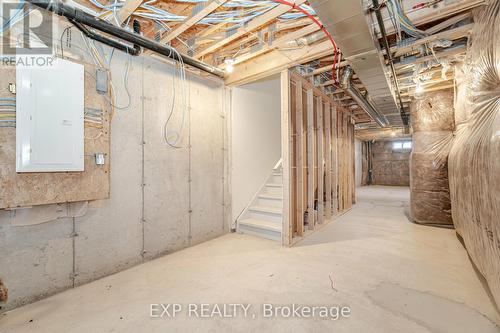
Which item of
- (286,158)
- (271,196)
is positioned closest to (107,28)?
(286,158)

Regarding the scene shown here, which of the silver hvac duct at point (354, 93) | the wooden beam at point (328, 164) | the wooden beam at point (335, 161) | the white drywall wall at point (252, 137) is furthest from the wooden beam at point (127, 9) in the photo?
the wooden beam at point (335, 161)

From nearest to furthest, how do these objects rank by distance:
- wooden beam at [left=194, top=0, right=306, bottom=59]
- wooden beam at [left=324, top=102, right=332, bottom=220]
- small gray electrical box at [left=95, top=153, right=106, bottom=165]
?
Answer: 1. wooden beam at [left=194, top=0, right=306, bottom=59]
2. small gray electrical box at [left=95, top=153, right=106, bottom=165]
3. wooden beam at [left=324, top=102, right=332, bottom=220]

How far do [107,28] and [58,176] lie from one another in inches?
51.7

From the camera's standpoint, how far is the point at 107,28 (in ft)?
6.28

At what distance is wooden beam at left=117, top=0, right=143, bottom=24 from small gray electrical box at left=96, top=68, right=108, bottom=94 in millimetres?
503

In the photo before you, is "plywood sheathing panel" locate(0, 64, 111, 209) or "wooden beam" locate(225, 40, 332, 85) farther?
"wooden beam" locate(225, 40, 332, 85)

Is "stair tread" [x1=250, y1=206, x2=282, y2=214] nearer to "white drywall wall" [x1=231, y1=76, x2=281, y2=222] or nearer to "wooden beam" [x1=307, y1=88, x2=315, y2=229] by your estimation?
"white drywall wall" [x1=231, y1=76, x2=281, y2=222]

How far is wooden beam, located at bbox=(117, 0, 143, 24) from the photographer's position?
1.85m

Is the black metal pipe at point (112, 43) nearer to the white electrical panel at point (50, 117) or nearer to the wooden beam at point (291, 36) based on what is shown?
the white electrical panel at point (50, 117)

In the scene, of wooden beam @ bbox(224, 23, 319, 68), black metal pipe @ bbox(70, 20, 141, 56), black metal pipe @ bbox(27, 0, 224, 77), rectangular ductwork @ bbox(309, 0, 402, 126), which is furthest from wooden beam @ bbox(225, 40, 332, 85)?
black metal pipe @ bbox(70, 20, 141, 56)

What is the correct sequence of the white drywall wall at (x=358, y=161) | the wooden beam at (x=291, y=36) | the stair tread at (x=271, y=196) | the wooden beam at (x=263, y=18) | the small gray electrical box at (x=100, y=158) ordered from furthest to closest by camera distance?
the white drywall wall at (x=358, y=161)
the stair tread at (x=271, y=196)
the wooden beam at (x=291, y=36)
the small gray electrical box at (x=100, y=158)
the wooden beam at (x=263, y=18)

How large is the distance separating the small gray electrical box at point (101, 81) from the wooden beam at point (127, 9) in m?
0.50

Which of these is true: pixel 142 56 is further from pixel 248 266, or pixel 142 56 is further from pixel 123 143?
pixel 248 266

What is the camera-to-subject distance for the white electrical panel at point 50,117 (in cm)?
168
